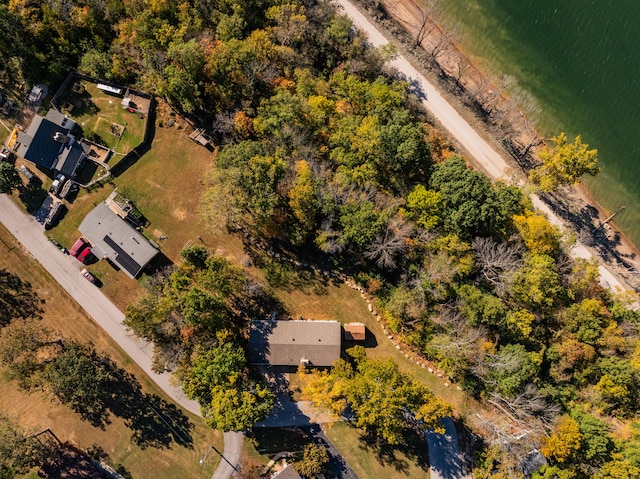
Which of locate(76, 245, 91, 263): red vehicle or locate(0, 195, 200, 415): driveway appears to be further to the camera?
locate(76, 245, 91, 263): red vehicle

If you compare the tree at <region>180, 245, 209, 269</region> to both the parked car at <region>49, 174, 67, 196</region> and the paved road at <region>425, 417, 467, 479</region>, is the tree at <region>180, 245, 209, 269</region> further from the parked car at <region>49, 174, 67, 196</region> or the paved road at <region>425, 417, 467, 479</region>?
the paved road at <region>425, 417, 467, 479</region>

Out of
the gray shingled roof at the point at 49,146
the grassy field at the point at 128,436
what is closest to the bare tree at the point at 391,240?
the grassy field at the point at 128,436

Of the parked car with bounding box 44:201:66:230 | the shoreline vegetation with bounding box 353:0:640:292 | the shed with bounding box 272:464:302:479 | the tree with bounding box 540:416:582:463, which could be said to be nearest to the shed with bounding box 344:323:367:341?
the shed with bounding box 272:464:302:479

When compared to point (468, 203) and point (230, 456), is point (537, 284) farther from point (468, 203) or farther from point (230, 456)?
point (230, 456)

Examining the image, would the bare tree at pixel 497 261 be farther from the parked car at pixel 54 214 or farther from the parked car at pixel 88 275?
the parked car at pixel 54 214

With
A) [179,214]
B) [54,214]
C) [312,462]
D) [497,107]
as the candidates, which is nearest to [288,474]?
[312,462]
